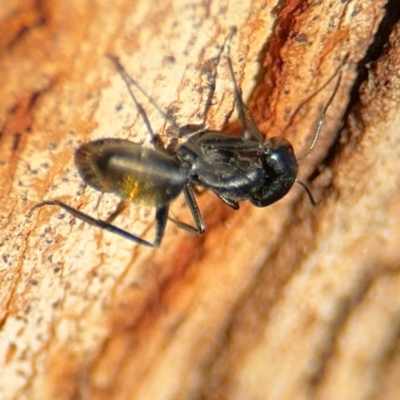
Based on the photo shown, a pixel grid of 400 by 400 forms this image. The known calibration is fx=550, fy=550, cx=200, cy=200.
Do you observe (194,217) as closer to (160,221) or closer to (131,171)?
(160,221)

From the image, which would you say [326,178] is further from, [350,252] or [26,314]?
[26,314]

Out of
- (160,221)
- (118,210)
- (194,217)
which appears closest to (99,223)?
(118,210)

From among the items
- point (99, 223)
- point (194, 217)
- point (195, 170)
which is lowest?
point (99, 223)

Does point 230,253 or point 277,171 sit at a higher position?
point 277,171

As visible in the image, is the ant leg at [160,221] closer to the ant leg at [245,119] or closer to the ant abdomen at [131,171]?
the ant abdomen at [131,171]

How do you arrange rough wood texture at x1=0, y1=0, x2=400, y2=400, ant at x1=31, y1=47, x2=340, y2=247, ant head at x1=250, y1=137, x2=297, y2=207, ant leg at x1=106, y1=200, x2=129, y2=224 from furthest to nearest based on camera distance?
ant head at x1=250, y1=137, x2=297, y2=207 < ant leg at x1=106, y1=200, x2=129, y2=224 < ant at x1=31, y1=47, x2=340, y2=247 < rough wood texture at x1=0, y1=0, x2=400, y2=400

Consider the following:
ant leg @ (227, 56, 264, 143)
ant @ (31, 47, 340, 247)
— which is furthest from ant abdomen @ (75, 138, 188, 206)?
ant leg @ (227, 56, 264, 143)

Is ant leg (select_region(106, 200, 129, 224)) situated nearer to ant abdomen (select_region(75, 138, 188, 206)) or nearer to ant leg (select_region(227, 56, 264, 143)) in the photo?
ant abdomen (select_region(75, 138, 188, 206))
